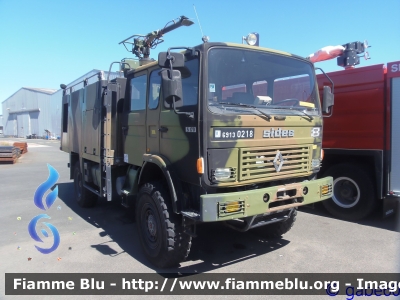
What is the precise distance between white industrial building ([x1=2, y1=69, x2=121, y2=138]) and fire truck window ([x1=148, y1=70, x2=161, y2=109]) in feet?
123

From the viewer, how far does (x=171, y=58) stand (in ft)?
11.3

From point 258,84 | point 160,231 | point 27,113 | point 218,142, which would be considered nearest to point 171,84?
point 218,142

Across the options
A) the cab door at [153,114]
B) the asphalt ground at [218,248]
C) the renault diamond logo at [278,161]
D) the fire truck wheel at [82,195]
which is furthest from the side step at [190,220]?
the fire truck wheel at [82,195]

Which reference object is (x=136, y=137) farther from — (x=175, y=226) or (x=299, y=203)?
(x=299, y=203)

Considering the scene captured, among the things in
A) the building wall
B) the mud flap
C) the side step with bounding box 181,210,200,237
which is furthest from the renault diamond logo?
the building wall

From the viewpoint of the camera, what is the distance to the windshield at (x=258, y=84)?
11.9 feet

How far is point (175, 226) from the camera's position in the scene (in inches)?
150

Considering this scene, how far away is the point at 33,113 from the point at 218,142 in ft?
167

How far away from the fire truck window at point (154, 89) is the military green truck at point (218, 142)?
14 millimetres

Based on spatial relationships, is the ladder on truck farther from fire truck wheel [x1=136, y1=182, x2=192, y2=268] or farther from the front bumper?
the front bumper

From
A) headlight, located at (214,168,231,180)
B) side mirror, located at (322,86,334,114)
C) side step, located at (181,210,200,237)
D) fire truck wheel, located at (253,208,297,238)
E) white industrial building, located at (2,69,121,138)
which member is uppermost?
white industrial building, located at (2,69,121,138)

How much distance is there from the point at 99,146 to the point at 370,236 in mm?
4672

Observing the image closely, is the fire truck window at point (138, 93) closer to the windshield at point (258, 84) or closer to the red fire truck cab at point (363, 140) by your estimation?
the windshield at point (258, 84)

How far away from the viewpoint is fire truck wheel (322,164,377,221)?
18.6 ft
